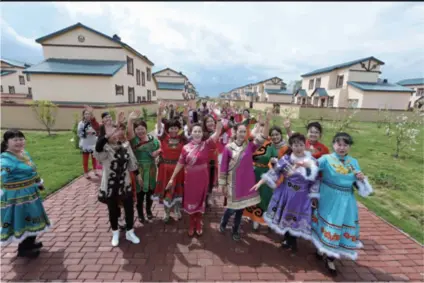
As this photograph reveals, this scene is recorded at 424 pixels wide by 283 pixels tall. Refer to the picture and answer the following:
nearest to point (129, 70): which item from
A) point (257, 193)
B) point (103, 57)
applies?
point (103, 57)

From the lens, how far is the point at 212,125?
4.22 metres

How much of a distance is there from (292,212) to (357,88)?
32374 millimetres

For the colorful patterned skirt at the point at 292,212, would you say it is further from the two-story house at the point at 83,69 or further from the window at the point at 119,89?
the window at the point at 119,89

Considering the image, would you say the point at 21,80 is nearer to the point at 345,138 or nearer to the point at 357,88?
the point at 345,138

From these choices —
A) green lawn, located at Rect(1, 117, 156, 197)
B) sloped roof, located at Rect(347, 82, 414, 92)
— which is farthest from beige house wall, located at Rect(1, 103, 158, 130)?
sloped roof, located at Rect(347, 82, 414, 92)

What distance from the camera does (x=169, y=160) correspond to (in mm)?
3744

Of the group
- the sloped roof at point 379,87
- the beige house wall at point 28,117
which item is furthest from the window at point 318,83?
the beige house wall at point 28,117

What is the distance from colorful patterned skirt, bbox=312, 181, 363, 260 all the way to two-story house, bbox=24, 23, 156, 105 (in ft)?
59.5

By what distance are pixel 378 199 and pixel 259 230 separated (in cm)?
358

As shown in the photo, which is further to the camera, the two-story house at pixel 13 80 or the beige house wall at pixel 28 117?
the two-story house at pixel 13 80

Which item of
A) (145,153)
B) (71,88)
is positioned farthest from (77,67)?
(145,153)

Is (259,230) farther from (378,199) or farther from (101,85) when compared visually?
(101,85)

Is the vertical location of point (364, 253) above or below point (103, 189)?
below

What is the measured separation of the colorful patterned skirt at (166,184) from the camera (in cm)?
375
